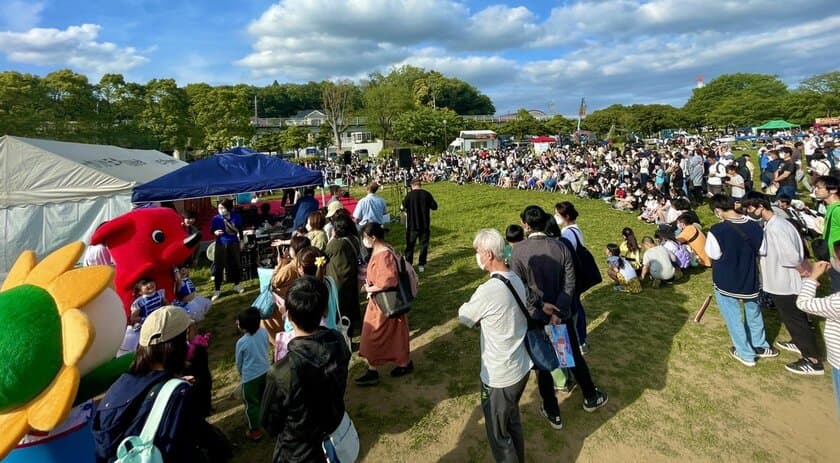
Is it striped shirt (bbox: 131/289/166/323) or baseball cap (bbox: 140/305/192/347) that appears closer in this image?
baseball cap (bbox: 140/305/192/347)

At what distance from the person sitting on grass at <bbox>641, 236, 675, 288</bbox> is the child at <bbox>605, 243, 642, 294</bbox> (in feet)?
0.87

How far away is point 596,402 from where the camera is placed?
3592mm

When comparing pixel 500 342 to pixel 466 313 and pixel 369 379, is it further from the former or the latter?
pixel 369 379

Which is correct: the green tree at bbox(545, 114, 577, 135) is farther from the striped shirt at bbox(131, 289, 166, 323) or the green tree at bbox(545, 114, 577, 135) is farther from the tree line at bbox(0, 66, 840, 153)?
the striped shirt at bbox(131, 289, 166, 323)

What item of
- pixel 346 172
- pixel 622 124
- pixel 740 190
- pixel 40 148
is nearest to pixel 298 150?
pixel 346 172

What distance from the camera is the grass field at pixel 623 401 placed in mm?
3217

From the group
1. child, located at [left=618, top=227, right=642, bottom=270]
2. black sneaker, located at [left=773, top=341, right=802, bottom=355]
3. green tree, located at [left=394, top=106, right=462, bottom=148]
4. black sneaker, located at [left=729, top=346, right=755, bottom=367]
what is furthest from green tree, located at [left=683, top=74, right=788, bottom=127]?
black sneaker, located at [left=729, top=346, right=755, bottom=367]

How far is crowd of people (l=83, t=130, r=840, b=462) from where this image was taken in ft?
6.30

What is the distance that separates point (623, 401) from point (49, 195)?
405 inches

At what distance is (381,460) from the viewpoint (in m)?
3.18

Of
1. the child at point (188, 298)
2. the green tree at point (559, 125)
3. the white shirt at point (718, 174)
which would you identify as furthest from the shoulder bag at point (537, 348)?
the green tree at point (559, 125)

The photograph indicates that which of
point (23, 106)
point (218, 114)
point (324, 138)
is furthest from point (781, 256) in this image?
point (324, 138)

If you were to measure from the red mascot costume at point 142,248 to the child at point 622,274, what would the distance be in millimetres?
5865

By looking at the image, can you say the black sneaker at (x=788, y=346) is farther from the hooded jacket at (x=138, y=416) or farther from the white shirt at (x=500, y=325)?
the hooded jacket at (x=138, y=416)
